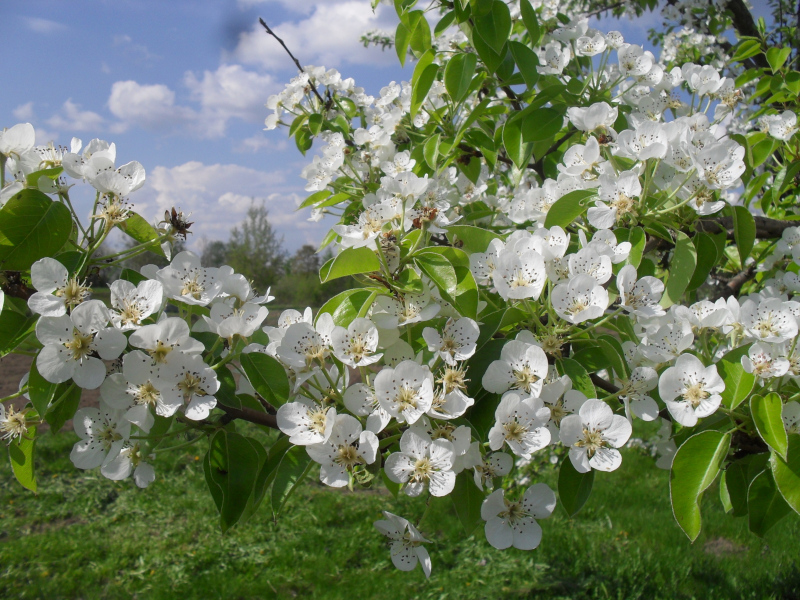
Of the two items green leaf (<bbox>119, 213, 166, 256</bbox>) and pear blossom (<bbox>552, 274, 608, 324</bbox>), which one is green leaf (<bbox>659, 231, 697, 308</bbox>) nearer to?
pear blossom (<bbox>552, 274, 608, 324</bbox>)

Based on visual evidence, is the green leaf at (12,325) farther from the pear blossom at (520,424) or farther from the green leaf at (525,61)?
the green leaf at (525,61)

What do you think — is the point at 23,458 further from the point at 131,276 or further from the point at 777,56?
the point at 777,56

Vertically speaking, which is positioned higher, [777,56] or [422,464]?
[777,56]

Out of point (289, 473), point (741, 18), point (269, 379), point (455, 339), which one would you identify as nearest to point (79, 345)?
point (269, 379)

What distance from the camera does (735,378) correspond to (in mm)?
1218

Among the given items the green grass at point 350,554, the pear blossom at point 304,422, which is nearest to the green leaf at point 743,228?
the pear blossom at point 304,422

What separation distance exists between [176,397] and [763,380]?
1.30m

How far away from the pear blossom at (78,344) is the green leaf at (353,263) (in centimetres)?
44

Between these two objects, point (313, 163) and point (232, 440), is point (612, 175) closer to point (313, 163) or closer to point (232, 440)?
point (232, 440)

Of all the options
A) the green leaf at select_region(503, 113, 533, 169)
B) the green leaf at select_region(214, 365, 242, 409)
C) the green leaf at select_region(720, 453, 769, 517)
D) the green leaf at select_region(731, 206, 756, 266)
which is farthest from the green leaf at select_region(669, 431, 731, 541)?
the green leaf at select_region(503, 113, 533, 169)

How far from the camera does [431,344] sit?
1.16 metres

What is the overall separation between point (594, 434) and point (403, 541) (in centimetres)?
63

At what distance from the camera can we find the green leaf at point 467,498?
4.16 feet

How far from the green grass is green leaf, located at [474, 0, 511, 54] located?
11.4 ft
